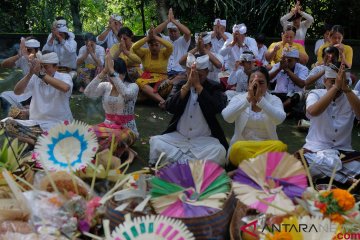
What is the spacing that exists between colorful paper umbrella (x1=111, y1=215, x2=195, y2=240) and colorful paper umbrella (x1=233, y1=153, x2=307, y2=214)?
373 mm

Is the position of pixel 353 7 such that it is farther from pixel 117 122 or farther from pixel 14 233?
pixel 14 233

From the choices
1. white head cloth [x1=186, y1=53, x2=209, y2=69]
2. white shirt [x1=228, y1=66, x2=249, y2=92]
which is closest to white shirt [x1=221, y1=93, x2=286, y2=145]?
white head cloth [x1=186, y1=53, x2=209, y2=69]

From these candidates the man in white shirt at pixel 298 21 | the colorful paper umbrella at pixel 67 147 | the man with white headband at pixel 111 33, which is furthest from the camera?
the man in white shirt at pixel 298 21

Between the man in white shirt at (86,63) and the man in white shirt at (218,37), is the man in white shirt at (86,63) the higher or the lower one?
the lower one

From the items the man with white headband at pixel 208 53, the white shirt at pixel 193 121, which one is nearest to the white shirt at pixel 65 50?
the man with white headband at pixel 208 53

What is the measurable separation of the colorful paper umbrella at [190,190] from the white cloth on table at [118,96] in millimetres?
2527

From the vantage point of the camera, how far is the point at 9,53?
1151 centimetres

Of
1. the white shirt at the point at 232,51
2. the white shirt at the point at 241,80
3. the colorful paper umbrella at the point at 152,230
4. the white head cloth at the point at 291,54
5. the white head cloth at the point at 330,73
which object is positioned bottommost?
the white shirt at the point at 241,80

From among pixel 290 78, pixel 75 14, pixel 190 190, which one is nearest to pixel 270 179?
pixel 190 190

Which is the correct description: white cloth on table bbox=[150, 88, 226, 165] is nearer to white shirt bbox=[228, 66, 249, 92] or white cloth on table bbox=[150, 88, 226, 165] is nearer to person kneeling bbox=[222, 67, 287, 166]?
person kneeling bbox=[222, 67, 287, 166]

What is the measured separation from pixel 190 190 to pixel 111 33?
6.28 metres

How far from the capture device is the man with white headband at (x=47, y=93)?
4906mm

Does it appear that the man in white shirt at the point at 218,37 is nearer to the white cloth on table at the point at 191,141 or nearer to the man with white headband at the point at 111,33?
the man with white headband at the point at 111,33

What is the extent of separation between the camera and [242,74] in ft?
21.5
